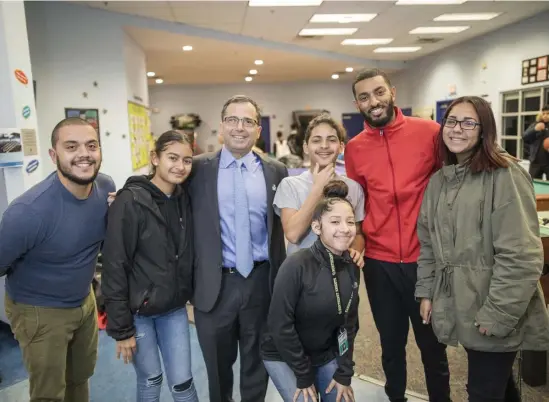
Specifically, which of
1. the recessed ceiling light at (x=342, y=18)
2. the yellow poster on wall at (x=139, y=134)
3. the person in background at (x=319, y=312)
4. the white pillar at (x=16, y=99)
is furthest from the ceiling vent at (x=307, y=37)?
the person in background at (x=319, y=312)

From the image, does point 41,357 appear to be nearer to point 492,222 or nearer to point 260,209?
point 260,209

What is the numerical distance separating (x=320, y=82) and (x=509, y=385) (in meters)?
15.9

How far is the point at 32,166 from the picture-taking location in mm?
3326

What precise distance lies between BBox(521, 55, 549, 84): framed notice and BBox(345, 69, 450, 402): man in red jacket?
7364 mm

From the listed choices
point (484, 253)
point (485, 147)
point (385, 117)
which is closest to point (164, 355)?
point (484, 253)

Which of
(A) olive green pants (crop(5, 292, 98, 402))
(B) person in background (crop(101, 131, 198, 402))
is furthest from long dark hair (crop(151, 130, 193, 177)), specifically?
(A) olive green pants (crop(5, 292, 98, 402))

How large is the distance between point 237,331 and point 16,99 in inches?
98.1

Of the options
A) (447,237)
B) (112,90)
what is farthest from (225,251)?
(112,90)

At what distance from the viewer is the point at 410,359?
3.09 metres

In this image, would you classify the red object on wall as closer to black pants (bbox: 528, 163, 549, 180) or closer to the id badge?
the id badge

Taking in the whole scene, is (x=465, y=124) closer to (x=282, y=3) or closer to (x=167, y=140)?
(x=167, y=140)

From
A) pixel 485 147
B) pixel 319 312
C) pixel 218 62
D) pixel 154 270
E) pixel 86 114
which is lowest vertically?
pixel 319 312

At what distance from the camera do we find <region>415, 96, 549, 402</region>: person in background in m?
1.60

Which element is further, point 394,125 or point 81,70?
point 81,70
